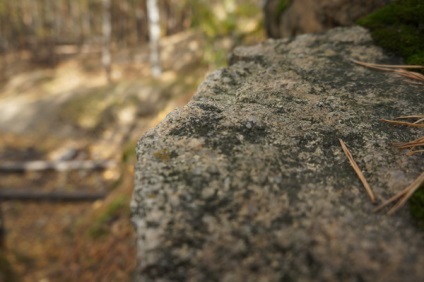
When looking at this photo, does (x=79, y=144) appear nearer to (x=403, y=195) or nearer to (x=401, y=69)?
(x=401, y=69)

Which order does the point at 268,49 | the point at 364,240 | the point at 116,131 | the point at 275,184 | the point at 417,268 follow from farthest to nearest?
→ the point at 116,131
the point at 268,49
the point at 275,184
the point at 364,240
the point at 417,268

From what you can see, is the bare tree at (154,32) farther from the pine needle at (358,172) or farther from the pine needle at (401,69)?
the pine needle at (358,172)

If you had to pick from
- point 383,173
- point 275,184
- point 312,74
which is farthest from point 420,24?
point 275,184

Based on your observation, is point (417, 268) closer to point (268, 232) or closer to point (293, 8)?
point (268, 232)

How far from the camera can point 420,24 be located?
240cm

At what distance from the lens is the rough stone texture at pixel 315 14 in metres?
3.45

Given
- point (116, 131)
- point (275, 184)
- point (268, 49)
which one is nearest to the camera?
point (275, 184)

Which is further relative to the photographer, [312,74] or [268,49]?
[268,49]

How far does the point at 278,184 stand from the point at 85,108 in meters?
18.5

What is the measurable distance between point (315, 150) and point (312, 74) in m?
0.86

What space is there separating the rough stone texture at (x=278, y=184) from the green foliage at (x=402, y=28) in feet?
1.06

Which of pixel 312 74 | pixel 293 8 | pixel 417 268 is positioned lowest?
pixel 417 268

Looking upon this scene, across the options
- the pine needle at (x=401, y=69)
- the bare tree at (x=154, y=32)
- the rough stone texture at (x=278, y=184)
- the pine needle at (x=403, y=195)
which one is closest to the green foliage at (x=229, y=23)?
the bare tree at (x=154, y=32)

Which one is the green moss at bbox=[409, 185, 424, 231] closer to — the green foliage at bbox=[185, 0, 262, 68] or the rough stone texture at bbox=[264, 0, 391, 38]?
the rough stone texture at bbox=[264, 0, 391, 38]
